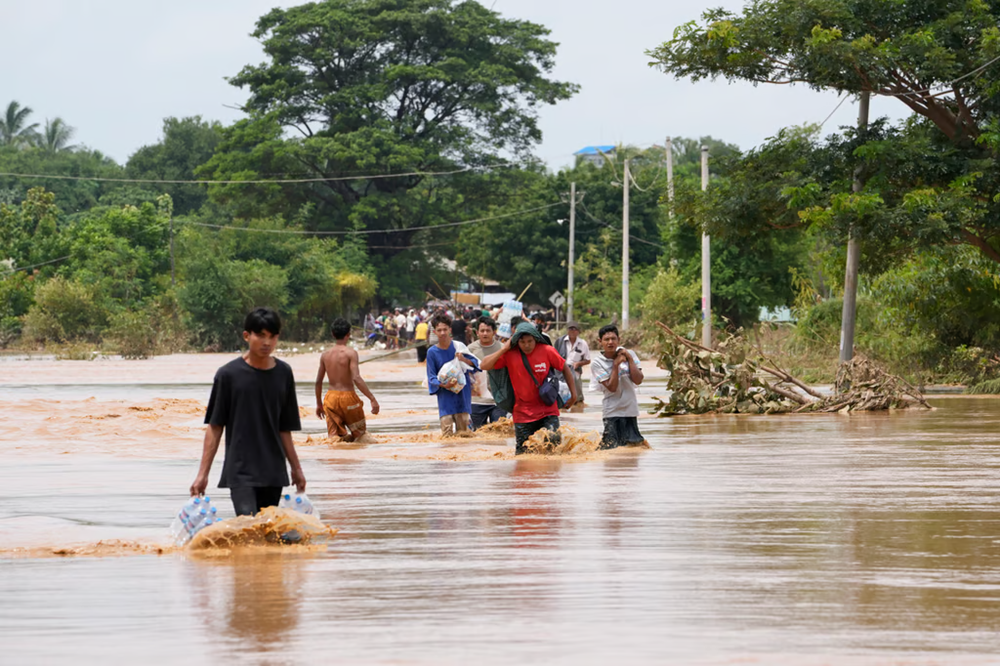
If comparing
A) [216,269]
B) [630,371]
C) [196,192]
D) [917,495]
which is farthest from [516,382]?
[196,192]

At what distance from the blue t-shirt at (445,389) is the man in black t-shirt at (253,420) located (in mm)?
7905

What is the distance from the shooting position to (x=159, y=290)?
70500mm

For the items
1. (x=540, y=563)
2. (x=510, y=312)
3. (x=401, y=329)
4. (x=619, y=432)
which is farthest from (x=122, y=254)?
(x=540, y=563)

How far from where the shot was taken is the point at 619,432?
1534 cm

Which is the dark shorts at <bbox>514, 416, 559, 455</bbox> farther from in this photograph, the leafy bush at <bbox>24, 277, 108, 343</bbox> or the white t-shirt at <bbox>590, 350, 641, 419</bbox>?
the leafy bush at <bbox>24, 277, 108, 343</bbox>

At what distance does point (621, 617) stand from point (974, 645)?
5.17ft

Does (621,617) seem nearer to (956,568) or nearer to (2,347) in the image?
(956,568)

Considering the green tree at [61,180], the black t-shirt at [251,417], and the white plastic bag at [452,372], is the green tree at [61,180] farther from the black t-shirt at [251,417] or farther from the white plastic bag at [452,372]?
the black t-shirt at [251,417]

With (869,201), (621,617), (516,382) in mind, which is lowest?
(621,617)

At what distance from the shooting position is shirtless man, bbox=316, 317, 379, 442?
16.2 m

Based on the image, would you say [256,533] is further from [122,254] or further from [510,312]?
[122,254]

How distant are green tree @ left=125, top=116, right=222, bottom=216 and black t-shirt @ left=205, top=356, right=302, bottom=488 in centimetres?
9345

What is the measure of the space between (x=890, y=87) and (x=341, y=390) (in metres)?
13.5

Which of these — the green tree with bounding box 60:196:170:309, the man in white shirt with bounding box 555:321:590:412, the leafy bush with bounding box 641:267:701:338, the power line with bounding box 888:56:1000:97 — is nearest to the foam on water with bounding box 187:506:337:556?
the man in white shirt with bounding box 555:321:590:412
